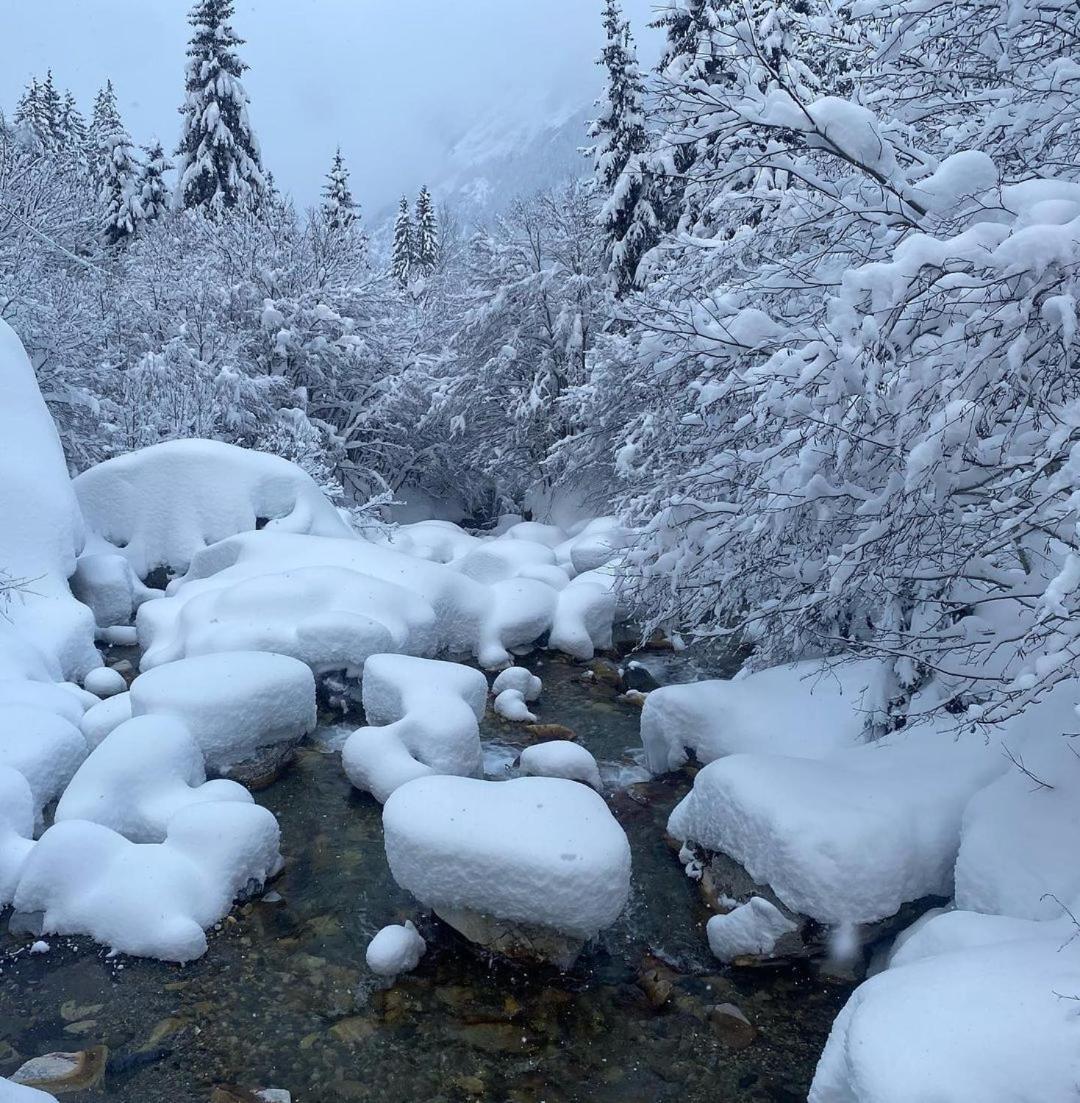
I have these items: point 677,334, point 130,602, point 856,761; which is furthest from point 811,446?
point 130,602

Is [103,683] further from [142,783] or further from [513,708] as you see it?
[513,708]

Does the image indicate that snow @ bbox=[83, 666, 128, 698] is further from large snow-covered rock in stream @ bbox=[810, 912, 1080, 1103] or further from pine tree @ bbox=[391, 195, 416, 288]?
pine tree @ bbox=[391, 195, 416, 288]

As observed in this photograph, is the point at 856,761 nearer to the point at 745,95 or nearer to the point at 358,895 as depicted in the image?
the point at 358,895

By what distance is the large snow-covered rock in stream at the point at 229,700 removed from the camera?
284 inches

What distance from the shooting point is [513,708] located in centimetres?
930

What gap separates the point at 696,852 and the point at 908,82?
5.35 metres

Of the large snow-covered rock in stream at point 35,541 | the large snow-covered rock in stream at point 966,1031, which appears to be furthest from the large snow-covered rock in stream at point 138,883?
the large snow-covered rock in stream at point 966,1031

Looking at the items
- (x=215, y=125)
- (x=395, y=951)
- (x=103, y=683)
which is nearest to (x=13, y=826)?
(x=395, y=951)

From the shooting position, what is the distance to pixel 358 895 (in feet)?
20.2

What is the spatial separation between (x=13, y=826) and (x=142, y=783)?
0.81 m

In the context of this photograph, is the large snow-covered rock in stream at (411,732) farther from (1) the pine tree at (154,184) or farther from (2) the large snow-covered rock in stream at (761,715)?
(1) the pine tree at (154,184)

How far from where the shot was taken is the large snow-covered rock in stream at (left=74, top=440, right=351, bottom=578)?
40.4 ft

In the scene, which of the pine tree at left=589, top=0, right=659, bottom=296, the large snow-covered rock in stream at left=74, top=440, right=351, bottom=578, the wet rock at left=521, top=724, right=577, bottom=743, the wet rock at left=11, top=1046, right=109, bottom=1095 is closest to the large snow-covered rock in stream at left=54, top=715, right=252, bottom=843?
the wet rock at left=11, top=1046, right=109, bottom=1095

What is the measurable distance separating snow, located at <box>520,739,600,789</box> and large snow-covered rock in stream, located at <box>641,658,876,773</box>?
742 mm
